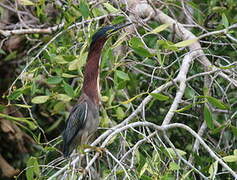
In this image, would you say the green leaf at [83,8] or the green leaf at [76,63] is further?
the green leaf at [76,63]

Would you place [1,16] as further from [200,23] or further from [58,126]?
[200,23]

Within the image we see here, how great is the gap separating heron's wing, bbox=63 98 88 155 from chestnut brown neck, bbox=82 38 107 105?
0.19ft

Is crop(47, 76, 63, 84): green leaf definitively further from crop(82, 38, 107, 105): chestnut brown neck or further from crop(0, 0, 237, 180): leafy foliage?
crop(82, 38, 107, 105): chestnut brown neck

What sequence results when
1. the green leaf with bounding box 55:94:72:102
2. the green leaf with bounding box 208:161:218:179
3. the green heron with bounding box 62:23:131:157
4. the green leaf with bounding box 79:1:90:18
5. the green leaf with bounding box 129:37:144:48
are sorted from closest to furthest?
the green leaf with bounding box 208:161:218:179, the green leaf with bounding box 129:37:144:48, the green leaf with bounding box 79:1:90:18, the green heron with bounding box 62:23:131:157, the green leaf with bounding box 55:94:72:102

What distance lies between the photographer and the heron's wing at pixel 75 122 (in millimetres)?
2963

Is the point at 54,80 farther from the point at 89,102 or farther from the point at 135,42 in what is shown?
the point at 135,42

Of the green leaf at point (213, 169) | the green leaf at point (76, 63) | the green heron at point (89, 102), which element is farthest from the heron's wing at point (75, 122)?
the green leaf at point (213, 169)

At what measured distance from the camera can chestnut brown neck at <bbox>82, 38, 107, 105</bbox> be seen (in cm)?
295

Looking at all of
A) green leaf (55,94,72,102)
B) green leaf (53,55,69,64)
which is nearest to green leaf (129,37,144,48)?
green leaf (53,55,69,64)

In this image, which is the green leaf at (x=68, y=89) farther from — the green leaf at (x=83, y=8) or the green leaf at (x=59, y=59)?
the green leaf at (x=83, y=8)

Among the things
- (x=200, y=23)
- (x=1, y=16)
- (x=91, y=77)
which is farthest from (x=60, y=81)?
(x=1, y=16)

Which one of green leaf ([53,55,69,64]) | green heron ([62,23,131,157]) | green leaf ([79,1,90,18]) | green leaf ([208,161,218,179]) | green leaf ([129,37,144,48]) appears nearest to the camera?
green leaf ([208,161,218,179])

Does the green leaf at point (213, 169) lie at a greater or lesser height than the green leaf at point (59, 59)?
lesser

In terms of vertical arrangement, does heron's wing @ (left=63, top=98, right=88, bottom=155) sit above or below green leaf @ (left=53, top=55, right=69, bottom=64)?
below
